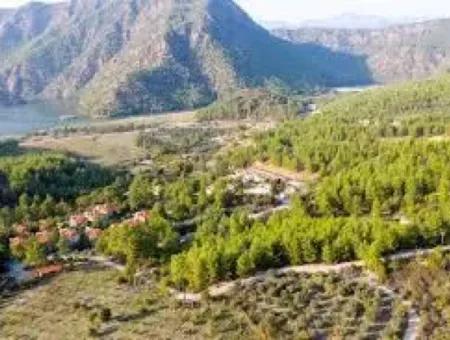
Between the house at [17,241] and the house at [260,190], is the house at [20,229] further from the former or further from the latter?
the house at [260,190]

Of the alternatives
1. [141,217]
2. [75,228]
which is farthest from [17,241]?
[141,217]

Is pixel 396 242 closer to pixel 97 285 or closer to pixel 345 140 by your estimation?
pixel 97 285

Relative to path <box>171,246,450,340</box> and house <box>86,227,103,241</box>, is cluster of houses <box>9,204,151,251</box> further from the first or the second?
path <box>171,246,450,340</box>

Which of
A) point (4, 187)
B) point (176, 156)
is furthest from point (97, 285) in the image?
point (176, 156)

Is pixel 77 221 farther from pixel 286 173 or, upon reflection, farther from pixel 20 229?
pixel 286 173

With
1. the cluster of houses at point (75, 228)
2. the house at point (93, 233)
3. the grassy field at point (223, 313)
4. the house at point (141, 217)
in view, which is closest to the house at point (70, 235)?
the cluster of houses at point (75, 228)
